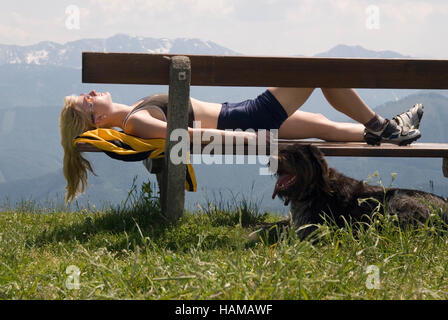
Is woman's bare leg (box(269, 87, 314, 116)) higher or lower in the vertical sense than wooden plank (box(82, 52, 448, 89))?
lower

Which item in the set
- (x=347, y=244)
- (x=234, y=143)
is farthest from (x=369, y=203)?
(x=234, y=143)

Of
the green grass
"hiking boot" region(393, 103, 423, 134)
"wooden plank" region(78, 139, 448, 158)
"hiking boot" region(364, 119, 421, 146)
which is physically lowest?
the green grass

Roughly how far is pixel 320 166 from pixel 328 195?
0.91 ft

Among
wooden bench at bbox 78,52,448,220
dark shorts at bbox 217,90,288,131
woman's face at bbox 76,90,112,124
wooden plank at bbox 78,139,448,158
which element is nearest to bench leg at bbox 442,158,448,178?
wooden plank at bbox 78,139,448,158

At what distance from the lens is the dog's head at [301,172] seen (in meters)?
4.02

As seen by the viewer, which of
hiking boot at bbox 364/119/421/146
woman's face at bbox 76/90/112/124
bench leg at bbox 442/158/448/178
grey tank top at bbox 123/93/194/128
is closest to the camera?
grey tank top at bbox 123/93/194/128

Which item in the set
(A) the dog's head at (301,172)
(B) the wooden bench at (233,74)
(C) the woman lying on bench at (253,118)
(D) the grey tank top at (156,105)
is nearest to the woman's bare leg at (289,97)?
(C) the woman lying on bench at (253,118)

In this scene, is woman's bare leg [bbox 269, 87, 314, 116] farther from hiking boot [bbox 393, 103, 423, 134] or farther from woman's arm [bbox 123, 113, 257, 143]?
hiking boot [bbox 393, 103, 423, 134]

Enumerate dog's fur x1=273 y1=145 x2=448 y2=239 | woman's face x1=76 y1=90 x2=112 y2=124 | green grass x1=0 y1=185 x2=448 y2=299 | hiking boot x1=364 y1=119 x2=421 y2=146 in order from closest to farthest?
green grass x1=0 y1=185 x2=448 y2=299
dog's fur x1=273 y1=145 x2=448 y2=239
hiking boot x1=364 y1=119 x2=421 y2=146
woman's face x1=76 y1=90 x2=112 y2=124

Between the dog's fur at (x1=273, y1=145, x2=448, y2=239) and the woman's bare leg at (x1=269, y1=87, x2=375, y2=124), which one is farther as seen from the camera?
the woman's bare leg at (x1=269, y1=87, x2=375, y2=124)

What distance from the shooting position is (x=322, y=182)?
4.10 metres

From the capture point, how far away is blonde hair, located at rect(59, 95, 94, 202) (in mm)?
5086

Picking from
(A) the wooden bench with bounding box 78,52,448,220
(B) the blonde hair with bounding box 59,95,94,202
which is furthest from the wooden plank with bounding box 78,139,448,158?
(B) the blonde hair with bounding box 59,95,94,202

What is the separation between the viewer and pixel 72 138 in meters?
5.08
